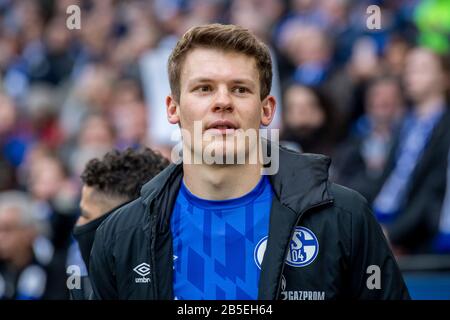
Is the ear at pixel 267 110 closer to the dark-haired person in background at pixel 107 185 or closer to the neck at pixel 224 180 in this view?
the neck at pixel 224 180

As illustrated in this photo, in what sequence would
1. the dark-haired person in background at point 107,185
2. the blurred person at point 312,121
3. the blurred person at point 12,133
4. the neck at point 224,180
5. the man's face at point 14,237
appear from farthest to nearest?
the blurred person at point 12,133 < the blurred person at point 312,121 < the man's face at point 14,237 < the dark-haired person in background at point 107,185 < the neck at point 224,180

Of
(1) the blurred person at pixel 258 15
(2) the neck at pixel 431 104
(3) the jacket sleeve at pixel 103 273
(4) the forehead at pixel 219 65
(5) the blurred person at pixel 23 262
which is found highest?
(1) the blurred person at pixel 258 15

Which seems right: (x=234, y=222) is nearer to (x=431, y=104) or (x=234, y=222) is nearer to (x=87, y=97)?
(x=431, y=104)

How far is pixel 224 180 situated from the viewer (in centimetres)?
299

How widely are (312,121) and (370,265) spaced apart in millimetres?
4603

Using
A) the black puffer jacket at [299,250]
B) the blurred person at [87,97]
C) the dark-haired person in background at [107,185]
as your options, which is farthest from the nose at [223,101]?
the blurred person at [87,97]

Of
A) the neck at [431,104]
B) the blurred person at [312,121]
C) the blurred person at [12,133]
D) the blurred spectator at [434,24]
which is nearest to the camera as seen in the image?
the neck at [431,104]

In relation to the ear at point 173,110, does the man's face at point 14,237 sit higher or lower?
lower

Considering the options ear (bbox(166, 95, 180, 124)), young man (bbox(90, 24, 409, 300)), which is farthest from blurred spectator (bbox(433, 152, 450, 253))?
ear (bbox(166, 95, 180, 124))

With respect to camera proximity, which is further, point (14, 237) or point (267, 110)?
point (14, 237)

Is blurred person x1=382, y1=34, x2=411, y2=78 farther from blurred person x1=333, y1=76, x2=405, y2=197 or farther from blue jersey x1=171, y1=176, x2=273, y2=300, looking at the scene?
blue jersey x1=171, y1=176, x2=273, y2=300

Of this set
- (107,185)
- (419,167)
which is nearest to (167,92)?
(419,167)

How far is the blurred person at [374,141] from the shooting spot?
7234mm

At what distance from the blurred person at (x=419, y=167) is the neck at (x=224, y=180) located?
149 inches
